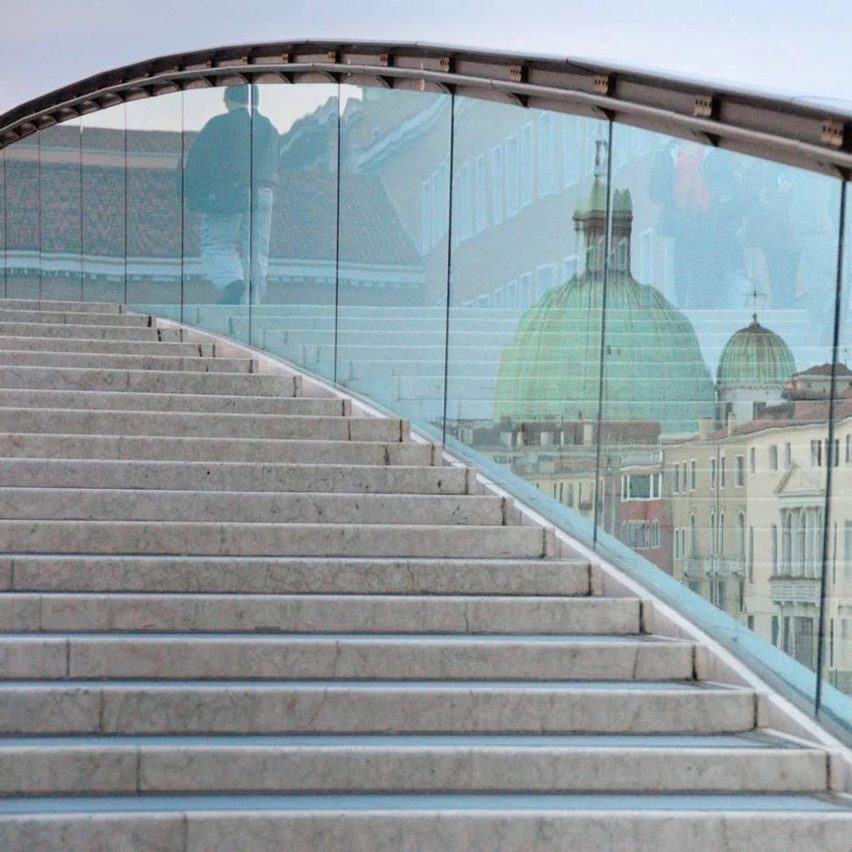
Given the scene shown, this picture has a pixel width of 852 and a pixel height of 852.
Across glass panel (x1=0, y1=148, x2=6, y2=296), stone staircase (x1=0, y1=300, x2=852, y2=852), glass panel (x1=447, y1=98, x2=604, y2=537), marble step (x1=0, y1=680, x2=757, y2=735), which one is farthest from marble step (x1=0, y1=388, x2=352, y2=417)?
glass panel (x1=0, y1=148, x2=6, y2=296)

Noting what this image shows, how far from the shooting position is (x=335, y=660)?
5180 millimetres

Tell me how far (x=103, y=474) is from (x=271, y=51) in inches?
153

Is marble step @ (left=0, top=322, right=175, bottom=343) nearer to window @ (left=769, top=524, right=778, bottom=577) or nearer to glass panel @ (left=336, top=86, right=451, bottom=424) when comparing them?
glass panel @ (left=336, top=86, right=451, bottom=424)

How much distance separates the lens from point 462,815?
14.0 feet

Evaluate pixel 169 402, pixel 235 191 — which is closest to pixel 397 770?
pixel 169 402

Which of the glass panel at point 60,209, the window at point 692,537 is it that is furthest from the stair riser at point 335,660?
the glass panel at point 60,209

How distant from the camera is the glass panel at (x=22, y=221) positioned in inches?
478

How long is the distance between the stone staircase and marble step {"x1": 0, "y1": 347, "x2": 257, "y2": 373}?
1.41m

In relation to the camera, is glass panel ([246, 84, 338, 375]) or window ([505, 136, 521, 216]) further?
glass panel ([246, 84, 338, 375])

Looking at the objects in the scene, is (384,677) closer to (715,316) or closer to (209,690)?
(209,690)

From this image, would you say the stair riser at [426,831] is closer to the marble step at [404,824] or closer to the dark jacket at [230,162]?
the marble step at [404,824]

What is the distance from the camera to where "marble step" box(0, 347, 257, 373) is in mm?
8609

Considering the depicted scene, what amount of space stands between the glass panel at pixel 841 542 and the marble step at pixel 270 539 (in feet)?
5.75

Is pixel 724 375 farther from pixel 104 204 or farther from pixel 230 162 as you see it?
pixel 104 204
